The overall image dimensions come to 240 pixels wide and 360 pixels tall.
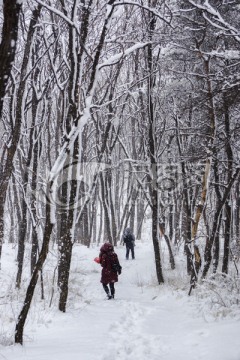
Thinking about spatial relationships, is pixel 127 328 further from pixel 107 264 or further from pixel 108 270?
pixel 107 264

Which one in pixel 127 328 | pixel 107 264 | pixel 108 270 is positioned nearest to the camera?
pixel 127 328

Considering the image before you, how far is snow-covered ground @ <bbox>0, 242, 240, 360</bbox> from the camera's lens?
4.64 meters

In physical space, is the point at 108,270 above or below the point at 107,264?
below

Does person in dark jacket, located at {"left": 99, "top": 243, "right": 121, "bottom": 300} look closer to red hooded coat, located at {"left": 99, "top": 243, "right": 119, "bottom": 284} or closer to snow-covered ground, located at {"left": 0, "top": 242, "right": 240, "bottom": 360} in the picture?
red hooded coat, located at {"left": 99, "top": 243, "right": 119, "bottom": 284}

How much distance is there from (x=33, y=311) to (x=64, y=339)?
180 cm

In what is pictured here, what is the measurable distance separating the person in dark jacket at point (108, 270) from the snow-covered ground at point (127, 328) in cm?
34

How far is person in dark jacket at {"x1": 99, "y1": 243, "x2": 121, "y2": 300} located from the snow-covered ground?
13.3 inches

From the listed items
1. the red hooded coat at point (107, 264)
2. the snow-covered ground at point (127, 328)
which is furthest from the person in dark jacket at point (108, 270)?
the snow-covered ground at point (127, 328)

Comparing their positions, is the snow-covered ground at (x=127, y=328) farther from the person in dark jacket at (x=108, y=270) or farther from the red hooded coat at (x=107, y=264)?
the red hooded coat at (x=107, y=264)

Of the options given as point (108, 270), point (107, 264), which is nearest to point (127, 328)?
point (108, 270)

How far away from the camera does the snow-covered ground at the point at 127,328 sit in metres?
4.64

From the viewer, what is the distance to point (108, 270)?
30.1 ft

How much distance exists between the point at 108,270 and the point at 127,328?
295cm

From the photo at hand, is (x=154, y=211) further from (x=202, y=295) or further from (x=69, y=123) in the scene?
(x=69, y=123)
